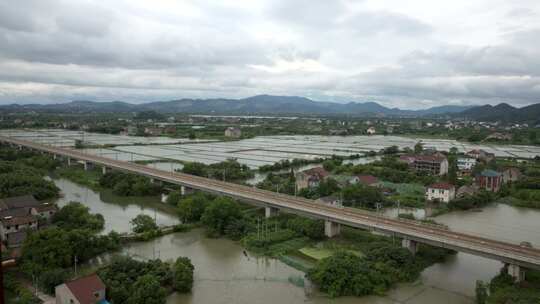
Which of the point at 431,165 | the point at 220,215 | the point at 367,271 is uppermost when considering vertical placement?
the point at 431,165

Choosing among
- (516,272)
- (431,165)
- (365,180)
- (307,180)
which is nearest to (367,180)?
(365,180)

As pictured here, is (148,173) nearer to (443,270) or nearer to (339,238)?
(339,238)

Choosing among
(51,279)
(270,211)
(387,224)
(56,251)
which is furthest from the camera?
(270,211)

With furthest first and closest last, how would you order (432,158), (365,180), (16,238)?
(432,158) < (365,180) < (16,238)

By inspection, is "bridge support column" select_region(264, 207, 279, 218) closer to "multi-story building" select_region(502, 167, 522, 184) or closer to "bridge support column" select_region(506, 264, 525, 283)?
"bridge support column" select_region(506, 264, 525, 283)

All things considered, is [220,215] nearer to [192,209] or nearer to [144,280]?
[192,209]

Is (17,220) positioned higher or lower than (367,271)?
higher

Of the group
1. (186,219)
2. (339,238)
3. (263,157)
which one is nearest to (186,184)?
(186,219)
